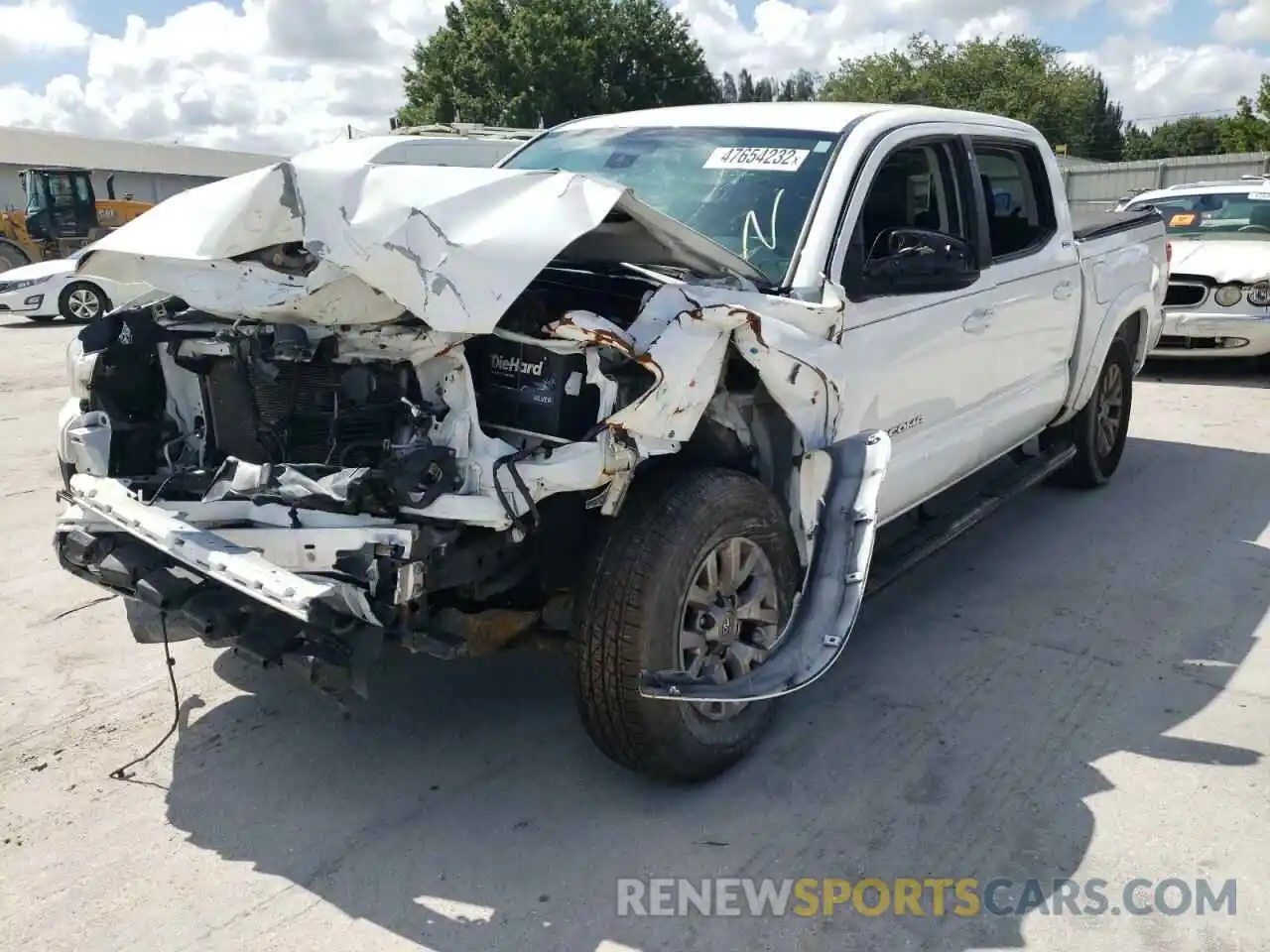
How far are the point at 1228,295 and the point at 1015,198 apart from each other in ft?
18.8

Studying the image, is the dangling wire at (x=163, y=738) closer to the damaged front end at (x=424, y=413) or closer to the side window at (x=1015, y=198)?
the damaged front end at (x=424, y=413)

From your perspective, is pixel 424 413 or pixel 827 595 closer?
pixel 424 413

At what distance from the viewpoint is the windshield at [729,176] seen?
380cm

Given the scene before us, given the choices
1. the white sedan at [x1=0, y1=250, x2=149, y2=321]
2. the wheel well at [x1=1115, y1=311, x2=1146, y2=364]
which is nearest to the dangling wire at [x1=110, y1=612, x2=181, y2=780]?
the wheel well at [x1=1115, y1=311, x2=1146, y2=364]

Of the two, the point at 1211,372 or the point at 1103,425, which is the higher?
the point at 1103,425

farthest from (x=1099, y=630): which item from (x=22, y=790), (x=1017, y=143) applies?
(x=22, y=790)

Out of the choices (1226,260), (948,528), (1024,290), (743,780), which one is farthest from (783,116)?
(1226,260)

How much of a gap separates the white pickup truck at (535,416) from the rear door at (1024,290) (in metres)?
0.68

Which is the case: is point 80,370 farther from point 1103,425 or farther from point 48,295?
point 48,295

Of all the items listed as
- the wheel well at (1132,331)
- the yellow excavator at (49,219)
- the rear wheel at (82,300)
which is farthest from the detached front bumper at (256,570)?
the yellow excavator at (49,219)

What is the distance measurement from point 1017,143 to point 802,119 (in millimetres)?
1528

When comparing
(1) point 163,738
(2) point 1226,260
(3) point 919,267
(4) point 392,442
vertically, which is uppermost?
(3) point 919,267

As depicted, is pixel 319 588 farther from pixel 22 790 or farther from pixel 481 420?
pixel 22 790

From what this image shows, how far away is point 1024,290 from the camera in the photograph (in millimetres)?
4883
